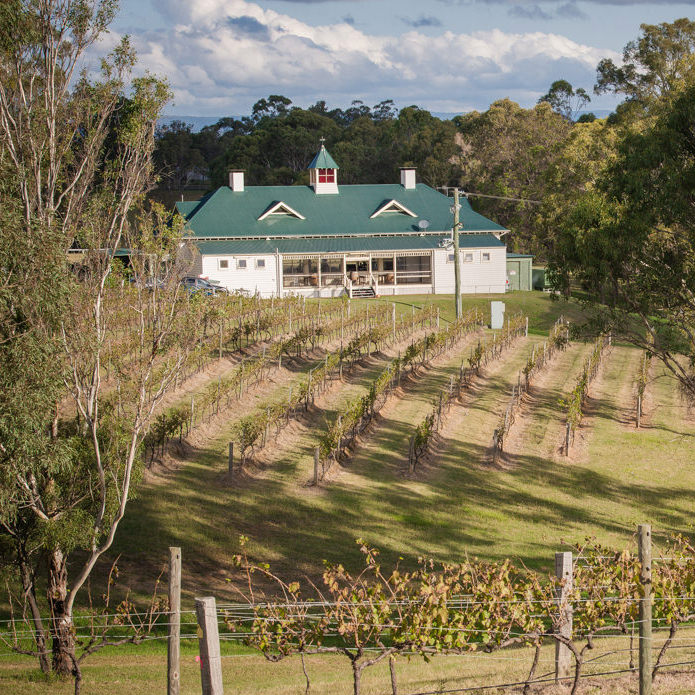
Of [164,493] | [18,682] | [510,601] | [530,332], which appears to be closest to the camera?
[510,601]

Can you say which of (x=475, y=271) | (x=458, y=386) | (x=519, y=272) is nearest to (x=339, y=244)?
(x=475, y=271)

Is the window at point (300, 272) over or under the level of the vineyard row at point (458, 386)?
over

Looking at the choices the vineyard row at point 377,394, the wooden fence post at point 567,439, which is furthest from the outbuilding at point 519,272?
the wooden fence post at point 567,439

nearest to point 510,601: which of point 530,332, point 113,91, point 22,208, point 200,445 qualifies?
point 22,208

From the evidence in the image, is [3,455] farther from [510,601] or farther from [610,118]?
[610,118]

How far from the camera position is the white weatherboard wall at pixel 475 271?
45469 mm

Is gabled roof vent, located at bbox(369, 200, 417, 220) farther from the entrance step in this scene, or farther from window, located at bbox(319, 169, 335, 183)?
the entrance step

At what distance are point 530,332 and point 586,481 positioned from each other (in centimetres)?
1903

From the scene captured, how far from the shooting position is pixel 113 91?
43.8ft

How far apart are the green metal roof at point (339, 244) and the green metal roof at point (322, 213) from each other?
41 centimetres

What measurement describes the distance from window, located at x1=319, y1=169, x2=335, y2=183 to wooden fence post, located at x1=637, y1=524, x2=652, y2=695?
43853mm

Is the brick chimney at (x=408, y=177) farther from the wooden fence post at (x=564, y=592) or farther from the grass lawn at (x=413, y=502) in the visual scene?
the wooden fence post at (x=564, y=592)

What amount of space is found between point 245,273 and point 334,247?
15.5 ft

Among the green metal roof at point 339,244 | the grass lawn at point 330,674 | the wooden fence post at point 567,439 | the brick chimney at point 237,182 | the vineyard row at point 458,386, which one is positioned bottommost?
the grass lawn at point 330,674
